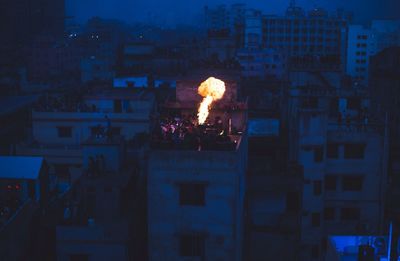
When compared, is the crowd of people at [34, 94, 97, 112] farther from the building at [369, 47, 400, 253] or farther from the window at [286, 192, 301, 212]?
the building at [369, 47, 400, 253]

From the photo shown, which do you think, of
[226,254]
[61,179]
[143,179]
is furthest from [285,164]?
[61,179]

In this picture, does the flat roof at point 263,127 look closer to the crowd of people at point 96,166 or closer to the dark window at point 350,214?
the dark window at point 350,214

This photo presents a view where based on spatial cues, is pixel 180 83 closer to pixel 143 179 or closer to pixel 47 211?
pixel 143 179

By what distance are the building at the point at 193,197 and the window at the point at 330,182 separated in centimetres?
1032

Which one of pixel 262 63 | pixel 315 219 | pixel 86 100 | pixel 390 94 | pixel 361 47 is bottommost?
pixel 315 219

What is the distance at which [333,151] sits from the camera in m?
23.6

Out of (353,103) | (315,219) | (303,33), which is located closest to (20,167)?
(315,219)

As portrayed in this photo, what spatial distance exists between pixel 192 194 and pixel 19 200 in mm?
7241

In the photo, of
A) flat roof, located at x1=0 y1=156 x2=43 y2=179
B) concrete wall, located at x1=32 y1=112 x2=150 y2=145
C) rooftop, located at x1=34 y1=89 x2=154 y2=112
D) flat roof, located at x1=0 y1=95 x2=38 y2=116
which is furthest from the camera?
flat roof, located at x1=0 y1=95 x2=38 y2=116

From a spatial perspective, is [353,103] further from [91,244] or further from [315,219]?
[91,244]

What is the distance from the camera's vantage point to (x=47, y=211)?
1809 cm

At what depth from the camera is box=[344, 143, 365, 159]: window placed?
23.5m

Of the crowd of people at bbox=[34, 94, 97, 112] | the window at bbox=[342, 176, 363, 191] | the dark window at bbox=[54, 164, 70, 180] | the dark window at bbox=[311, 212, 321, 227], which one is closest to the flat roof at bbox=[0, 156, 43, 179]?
the dark window at bbox=[54, 164, 70, 180]

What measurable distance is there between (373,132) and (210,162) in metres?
12.0
